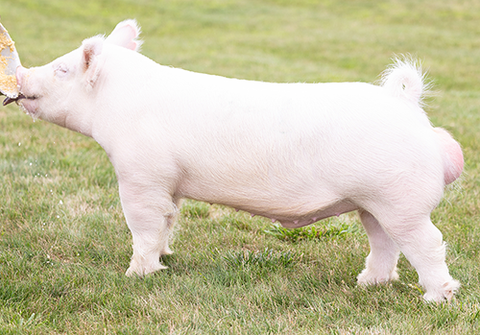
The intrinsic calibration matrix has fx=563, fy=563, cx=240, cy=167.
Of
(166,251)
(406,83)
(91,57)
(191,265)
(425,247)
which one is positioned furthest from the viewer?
(166,251)

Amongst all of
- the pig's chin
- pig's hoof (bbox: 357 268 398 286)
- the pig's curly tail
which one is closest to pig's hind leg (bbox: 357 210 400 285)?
pig's hoof (bbox: 357 268 398 286)

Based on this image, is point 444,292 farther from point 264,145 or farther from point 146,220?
point 146,220

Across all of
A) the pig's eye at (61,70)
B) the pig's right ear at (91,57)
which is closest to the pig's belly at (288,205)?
the pig's right ear at (91,57)

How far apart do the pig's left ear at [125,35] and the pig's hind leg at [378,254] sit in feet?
5.74

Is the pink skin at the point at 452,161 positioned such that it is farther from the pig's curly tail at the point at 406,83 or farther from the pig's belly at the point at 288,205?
the pig's belly at the point at 288,205

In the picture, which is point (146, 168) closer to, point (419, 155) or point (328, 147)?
point (328, 147)

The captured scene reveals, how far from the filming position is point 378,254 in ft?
10.6

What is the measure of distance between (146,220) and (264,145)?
0.82 meters

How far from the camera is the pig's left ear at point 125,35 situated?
3.48m

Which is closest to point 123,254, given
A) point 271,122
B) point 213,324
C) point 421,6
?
point 213,324

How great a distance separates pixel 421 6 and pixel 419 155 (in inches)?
850

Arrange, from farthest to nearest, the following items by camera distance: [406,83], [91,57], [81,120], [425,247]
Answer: [81,120] → [91,57] → [406,83] → [425,247]

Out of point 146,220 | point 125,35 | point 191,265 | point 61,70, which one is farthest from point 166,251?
point 125,35

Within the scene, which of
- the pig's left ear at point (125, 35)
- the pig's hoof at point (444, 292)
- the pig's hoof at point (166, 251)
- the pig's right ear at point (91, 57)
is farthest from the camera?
the pig's hoof at point (166, 251)
